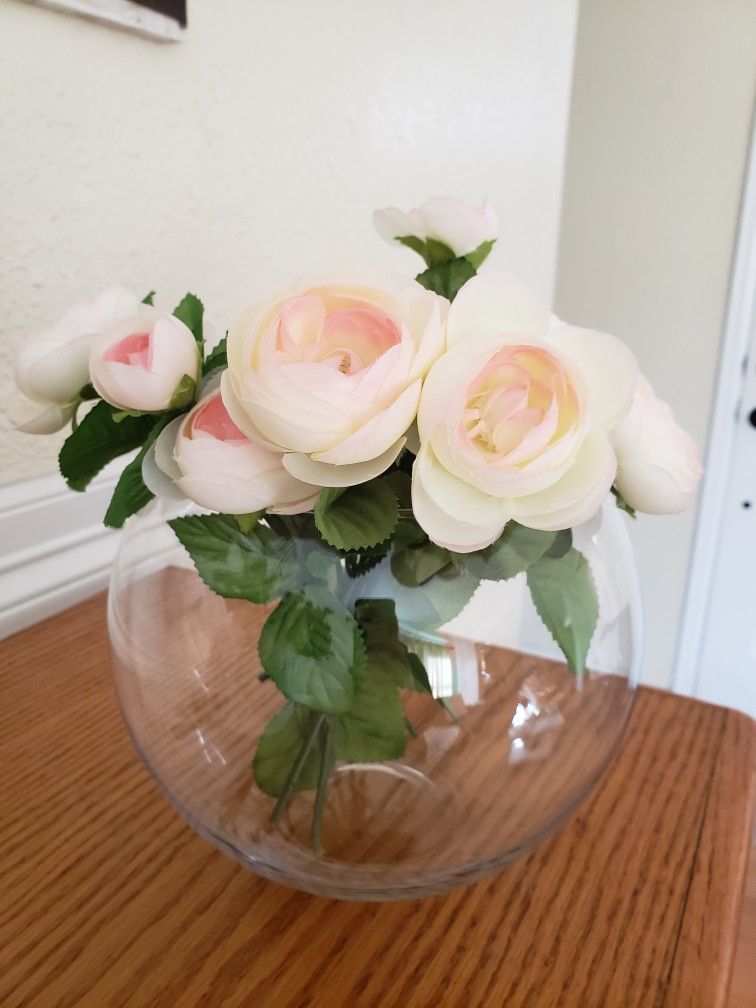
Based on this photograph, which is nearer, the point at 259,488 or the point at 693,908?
the point at 259,488

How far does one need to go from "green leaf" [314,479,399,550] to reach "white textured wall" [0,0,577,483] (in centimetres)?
20

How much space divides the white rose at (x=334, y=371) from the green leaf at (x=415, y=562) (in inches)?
2.0

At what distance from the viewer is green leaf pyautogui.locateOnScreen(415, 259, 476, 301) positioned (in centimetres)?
38

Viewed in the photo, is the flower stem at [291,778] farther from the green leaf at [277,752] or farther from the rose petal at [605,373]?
the rose petal at [605,373]

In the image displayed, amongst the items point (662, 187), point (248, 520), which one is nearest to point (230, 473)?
point (248, 520)

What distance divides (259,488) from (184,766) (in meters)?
0.15

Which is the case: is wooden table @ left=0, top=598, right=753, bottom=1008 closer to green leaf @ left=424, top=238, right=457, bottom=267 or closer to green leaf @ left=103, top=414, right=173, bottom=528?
green leaf @ left=103, top=414, right=173, bottom=528

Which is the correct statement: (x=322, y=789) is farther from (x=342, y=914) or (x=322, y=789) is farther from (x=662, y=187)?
(x=662, y=187)

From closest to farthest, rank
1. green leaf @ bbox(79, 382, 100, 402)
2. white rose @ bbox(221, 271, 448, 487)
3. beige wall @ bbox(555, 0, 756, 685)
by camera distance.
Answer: white rose @ bbox(221, 271, 448, 487), green leaf @ bbox(79, 382, 100, 402), beige wall @ bbox(555, 0, 756, 685)

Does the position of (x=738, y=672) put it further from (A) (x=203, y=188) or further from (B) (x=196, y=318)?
(B) (x=196, y=318)

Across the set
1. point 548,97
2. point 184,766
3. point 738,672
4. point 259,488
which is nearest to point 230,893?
point 184,766

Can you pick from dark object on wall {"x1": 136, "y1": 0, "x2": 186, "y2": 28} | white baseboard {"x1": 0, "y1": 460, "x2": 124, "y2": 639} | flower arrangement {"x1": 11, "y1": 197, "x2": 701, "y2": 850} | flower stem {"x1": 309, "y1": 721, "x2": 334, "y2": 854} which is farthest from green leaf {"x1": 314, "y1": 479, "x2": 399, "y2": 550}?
dark object on wall {"x1": 136, "y1": 0, "x2": 186, "y2": 28}

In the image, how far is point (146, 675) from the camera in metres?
0.37

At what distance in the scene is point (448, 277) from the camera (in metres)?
0.39
